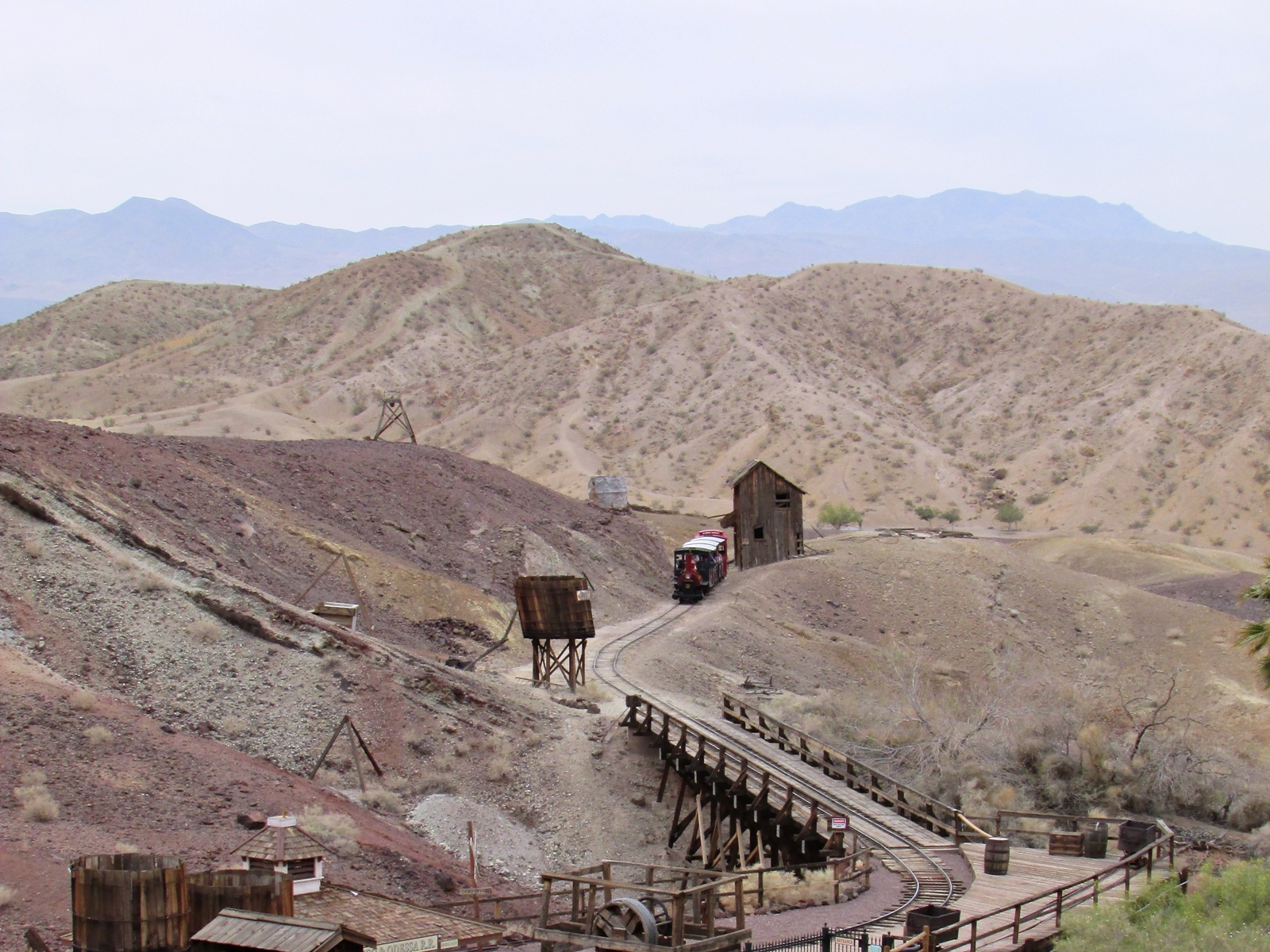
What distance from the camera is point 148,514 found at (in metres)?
33.9

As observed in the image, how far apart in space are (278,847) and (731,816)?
12413mm

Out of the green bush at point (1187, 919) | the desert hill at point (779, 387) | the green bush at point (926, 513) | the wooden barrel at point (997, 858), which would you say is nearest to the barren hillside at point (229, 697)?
the wooden barrel at point (997, 858)

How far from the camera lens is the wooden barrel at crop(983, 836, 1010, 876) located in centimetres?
2162

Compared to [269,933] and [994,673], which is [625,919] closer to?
[269,933]

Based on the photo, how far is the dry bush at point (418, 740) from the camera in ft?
84.3

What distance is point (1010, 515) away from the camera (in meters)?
77.8

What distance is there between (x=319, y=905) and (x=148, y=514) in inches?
830

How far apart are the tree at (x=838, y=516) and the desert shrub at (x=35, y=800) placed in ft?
196

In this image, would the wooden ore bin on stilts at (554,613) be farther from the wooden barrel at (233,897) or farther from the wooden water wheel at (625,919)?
the wooden barrel at (233,897)

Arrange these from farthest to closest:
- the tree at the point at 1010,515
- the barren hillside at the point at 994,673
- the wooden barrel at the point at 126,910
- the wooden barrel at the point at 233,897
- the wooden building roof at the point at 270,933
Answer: the tree at the point at 1010,515 → the barren hillside at the point at 994,673 → the wooden barrel at the point at 233,897 → the wooden barrel at the point at 126,910 → the wooden building roof at the point at 270,933

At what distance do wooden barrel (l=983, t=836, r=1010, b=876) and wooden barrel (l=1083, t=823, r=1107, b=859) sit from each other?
93.3 inches

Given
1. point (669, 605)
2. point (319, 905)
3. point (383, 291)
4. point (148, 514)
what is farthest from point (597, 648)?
point (383, 291)

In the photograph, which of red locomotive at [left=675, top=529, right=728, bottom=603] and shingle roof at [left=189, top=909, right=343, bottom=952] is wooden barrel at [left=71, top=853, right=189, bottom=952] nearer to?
shingle roof at [left=189, top=909, right=343, bottom=952]

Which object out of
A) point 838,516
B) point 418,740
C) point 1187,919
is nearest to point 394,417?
point 838,516
